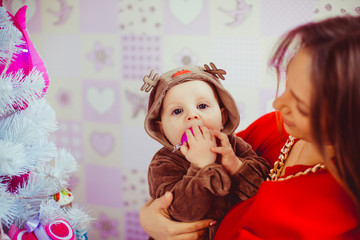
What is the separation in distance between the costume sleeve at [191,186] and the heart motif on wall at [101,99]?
118 cm

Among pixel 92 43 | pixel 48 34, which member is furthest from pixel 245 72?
pixel 48 34

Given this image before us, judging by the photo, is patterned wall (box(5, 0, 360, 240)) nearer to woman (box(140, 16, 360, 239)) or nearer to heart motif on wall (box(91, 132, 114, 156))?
heart motif on wall (box(91, 132, 114, 156))

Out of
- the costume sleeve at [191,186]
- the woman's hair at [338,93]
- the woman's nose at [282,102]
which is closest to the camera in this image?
the woman's hair at [338,93]

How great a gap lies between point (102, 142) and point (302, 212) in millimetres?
1767

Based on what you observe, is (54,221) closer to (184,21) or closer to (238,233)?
(238,233)

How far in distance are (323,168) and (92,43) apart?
176 cm

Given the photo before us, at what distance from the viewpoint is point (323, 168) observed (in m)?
0.73

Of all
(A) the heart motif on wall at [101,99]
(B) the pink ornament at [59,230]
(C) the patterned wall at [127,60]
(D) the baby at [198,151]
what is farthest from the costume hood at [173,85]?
(A) the heart motif on wall at [101,99]

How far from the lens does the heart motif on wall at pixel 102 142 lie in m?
2.20

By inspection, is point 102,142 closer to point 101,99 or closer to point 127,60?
point 101,99

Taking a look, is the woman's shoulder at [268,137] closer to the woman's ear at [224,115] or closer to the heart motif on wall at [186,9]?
the woman's ear at [224,115]

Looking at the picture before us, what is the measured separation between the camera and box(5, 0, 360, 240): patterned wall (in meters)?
1.78

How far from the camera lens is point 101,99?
2.14 meters

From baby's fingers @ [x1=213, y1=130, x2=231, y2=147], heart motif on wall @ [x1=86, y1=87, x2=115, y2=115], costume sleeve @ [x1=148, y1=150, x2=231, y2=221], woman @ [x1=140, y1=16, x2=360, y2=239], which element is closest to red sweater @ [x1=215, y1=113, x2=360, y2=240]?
woman @ [x1=140, y1=16, x2=360, y2=239]
